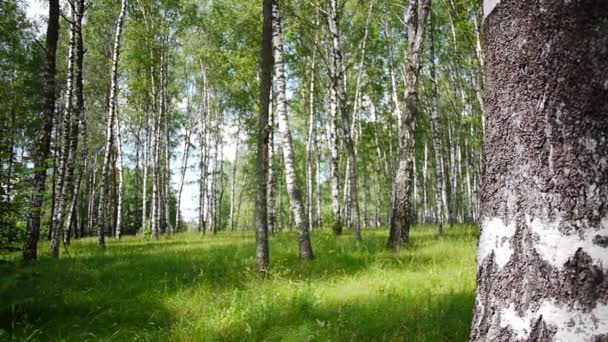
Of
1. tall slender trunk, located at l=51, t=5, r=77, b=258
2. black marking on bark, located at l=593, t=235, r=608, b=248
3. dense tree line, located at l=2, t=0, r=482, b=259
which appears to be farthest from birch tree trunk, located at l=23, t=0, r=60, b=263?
black marking on bark, located at l=593, t=235, r=608, b=248

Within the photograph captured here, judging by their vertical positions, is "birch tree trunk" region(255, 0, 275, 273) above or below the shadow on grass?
above

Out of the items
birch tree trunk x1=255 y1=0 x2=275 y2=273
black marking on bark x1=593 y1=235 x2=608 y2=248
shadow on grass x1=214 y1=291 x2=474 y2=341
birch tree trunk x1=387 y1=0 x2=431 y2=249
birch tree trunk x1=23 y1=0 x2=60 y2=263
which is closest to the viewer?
black marking on bark x1=593 y1=235 x2=608 y2=248

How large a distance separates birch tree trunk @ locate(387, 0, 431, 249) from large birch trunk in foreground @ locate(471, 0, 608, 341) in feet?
22.1

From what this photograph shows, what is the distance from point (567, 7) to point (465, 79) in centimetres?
2836

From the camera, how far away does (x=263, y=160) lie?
6812 millimetres

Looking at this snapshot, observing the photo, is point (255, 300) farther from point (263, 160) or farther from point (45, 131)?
point (45, 131)

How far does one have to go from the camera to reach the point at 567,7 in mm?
1080

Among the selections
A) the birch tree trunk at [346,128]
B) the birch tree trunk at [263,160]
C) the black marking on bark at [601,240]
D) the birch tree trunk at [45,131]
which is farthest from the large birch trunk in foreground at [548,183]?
the birch tree trunk at [45,131]

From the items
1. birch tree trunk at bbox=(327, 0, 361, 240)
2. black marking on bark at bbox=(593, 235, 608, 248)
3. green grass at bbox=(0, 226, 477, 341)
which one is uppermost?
birch tree trunk at bbox=(327, 0, 361, 240)

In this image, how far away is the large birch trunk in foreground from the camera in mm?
949

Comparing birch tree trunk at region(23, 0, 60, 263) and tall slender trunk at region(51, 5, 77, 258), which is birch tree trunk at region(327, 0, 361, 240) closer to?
birch tree trunk at region(23, 0, 60, 263)

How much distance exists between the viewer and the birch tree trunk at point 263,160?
256 inches

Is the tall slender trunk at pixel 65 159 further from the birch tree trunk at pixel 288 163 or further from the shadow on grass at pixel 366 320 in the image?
the shadow on grass at pixel 366 320

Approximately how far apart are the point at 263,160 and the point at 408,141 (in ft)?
11.2
